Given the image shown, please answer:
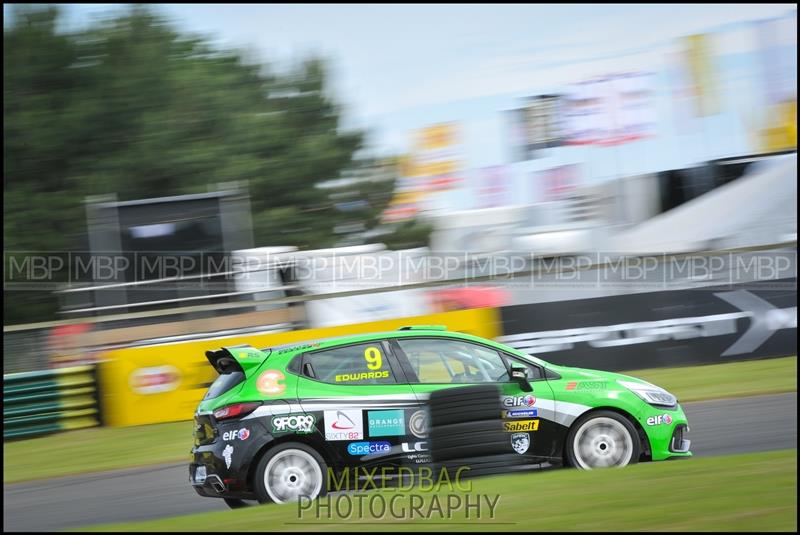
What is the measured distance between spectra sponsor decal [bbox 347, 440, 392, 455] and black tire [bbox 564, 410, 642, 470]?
58.6 inches

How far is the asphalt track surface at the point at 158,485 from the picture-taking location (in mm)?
8203

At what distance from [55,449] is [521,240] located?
10.4 m

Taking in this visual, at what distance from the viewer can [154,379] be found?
44.3 ft

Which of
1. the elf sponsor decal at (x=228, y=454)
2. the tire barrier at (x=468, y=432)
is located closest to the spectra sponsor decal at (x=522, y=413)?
the tire barrier at (x=468, y=432)

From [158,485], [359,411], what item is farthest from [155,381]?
[359,411]

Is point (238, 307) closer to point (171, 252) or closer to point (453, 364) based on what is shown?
point (171, 252)

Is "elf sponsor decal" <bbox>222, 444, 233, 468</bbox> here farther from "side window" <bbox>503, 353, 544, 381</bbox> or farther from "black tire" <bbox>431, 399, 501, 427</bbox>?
"side window" <bbox>503, 353, 544, 381</bbox>

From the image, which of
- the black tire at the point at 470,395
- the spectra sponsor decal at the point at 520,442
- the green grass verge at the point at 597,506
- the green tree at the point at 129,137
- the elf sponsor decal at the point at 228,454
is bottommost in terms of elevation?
the green grass verge at the point at 597,506

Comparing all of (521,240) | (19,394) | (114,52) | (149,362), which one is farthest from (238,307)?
(114,52)

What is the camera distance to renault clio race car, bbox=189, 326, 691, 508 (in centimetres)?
724

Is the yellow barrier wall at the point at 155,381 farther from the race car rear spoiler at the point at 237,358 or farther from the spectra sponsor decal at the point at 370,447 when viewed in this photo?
the spectra sponsor decal at the point at 370,447

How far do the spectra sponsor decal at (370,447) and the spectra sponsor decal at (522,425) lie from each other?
98 cm

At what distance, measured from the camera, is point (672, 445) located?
7.67 metres

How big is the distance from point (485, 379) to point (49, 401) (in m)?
8.46
